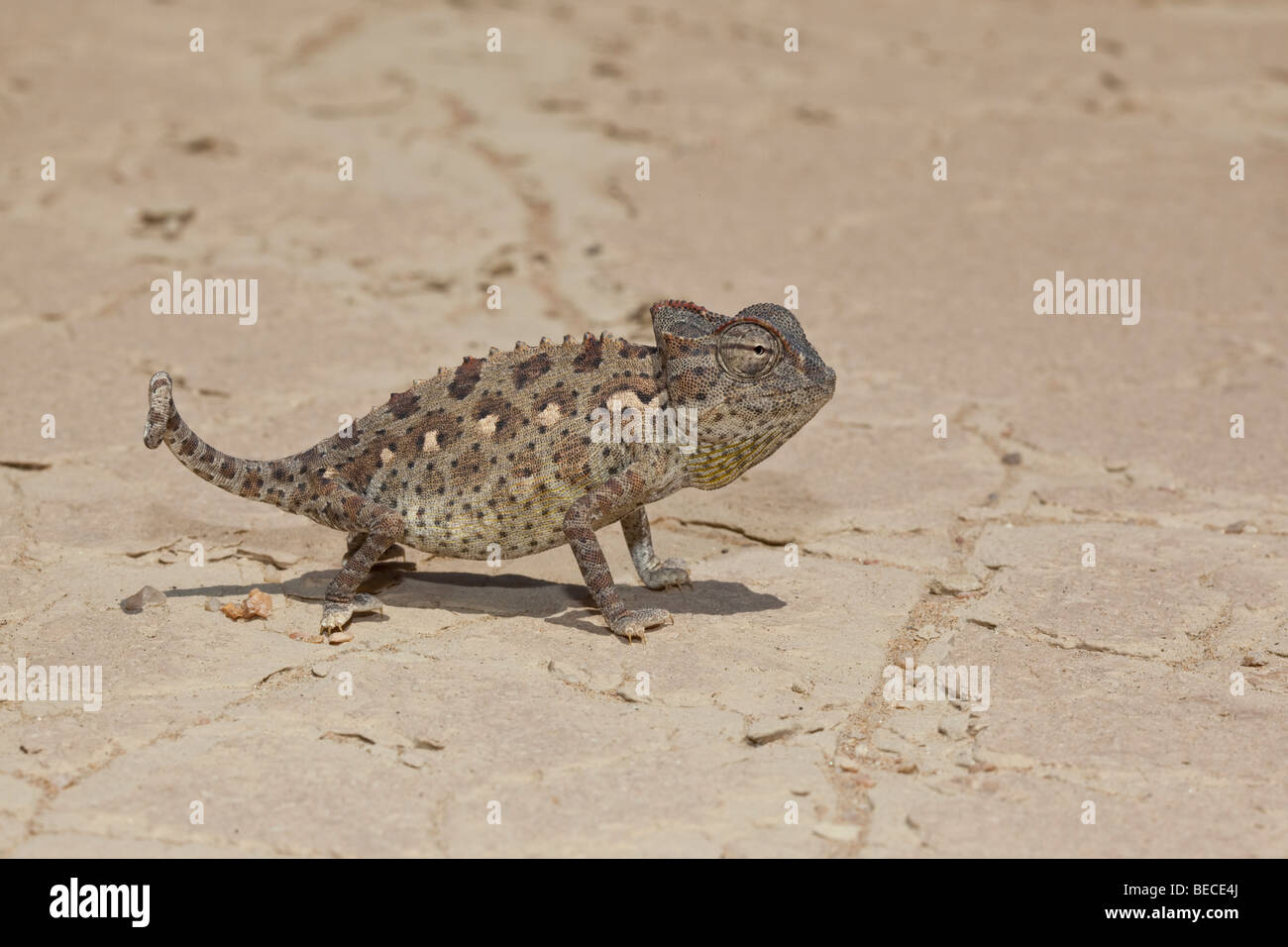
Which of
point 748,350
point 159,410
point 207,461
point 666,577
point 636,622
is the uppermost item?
point 748,350

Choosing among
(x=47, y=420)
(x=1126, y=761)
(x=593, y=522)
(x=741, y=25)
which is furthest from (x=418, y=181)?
(x=1126, y=761)

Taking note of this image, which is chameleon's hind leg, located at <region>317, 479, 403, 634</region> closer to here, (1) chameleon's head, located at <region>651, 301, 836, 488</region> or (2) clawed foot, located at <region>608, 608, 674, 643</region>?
(2) clawed foot, located at <region>608, 608, 674, 643</region>

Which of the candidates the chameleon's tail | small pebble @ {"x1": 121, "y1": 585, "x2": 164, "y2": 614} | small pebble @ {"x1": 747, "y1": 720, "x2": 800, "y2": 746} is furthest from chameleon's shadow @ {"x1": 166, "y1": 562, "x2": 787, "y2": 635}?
small pebble @ {"x1": 747, "y1": 720, "x2": 800, "y2": 746}

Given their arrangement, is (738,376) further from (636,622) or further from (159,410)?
(159,410)

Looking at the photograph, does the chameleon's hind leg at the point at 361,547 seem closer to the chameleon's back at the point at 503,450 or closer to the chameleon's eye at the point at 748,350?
the chameleon's back at the point at 503,450

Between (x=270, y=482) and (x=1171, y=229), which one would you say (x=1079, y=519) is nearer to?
(x=270, y=482)

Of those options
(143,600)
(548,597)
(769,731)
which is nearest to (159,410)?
(143,600)

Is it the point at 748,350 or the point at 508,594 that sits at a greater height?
the point at 748,350

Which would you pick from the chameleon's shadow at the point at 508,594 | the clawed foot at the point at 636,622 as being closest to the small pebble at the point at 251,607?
the chameleon's shadow at the point at 508,594
